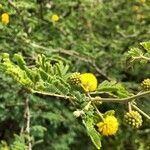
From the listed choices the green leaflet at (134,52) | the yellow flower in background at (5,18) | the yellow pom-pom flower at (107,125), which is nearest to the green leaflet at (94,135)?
the yellow pom-pom flower at (107,125)

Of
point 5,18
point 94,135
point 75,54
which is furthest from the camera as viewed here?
point 75,54

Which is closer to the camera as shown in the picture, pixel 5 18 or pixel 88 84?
pixel 88 84

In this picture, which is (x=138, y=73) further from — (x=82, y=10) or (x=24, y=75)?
(x=24, y=75)

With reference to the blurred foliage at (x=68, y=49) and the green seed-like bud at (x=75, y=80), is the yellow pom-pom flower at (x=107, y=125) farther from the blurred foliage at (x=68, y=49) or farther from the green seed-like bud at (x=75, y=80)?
the blurred foliage at (x=68, y=49)

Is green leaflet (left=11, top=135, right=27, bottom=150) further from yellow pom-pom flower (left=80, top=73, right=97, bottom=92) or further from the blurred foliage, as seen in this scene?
yellow pom-pom flower (left=80, top=73, right=97, bottom=92)

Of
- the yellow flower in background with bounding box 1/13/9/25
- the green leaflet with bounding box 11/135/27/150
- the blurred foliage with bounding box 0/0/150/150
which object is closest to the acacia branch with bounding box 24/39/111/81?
the blurred foliage with bounding box 0/0/150/150

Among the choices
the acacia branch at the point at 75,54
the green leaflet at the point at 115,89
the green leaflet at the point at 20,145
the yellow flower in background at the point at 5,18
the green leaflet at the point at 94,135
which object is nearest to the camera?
the green leaflet at the point at 94,135

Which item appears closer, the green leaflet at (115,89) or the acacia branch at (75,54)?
the green leaflet at (115,89)

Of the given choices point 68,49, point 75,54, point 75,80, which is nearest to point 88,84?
point 75,80

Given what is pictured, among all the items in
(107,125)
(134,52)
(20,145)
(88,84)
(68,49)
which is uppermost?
(134,52)

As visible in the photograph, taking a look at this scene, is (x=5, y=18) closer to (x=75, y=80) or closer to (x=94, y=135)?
(x=75, y=80)
